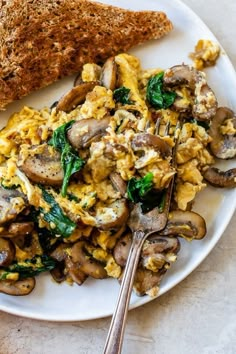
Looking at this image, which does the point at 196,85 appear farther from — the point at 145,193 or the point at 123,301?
the point at 123,301

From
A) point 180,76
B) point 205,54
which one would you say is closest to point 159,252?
point 180,76

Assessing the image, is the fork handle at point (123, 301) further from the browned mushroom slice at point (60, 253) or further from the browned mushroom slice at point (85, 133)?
the browned mushroom slice at point (85, 133)

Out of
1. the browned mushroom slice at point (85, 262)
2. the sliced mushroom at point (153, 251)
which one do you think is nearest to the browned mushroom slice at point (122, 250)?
the sliced mushroom at point (153, 251)

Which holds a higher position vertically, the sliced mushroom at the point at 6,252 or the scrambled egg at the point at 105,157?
the scrambled egg at the point at 105,157

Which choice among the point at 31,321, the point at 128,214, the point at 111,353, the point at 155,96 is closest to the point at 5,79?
the point at 155,96

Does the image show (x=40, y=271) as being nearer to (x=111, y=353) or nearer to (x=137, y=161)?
(x=111, y=353)

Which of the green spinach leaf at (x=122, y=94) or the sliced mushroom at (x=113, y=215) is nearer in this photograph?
the sliced mushroom at (x=113, y=215)

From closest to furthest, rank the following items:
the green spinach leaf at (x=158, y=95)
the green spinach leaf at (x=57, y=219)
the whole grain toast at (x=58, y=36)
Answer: the green spinach leaf at (x=57, y=219) < the green spinach leaf at (x=158, y=95) < the whole grain toast at (x=58, y=36)

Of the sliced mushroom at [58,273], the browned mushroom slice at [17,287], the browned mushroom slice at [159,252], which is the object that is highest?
the browned mushroom slice at [159,252]
